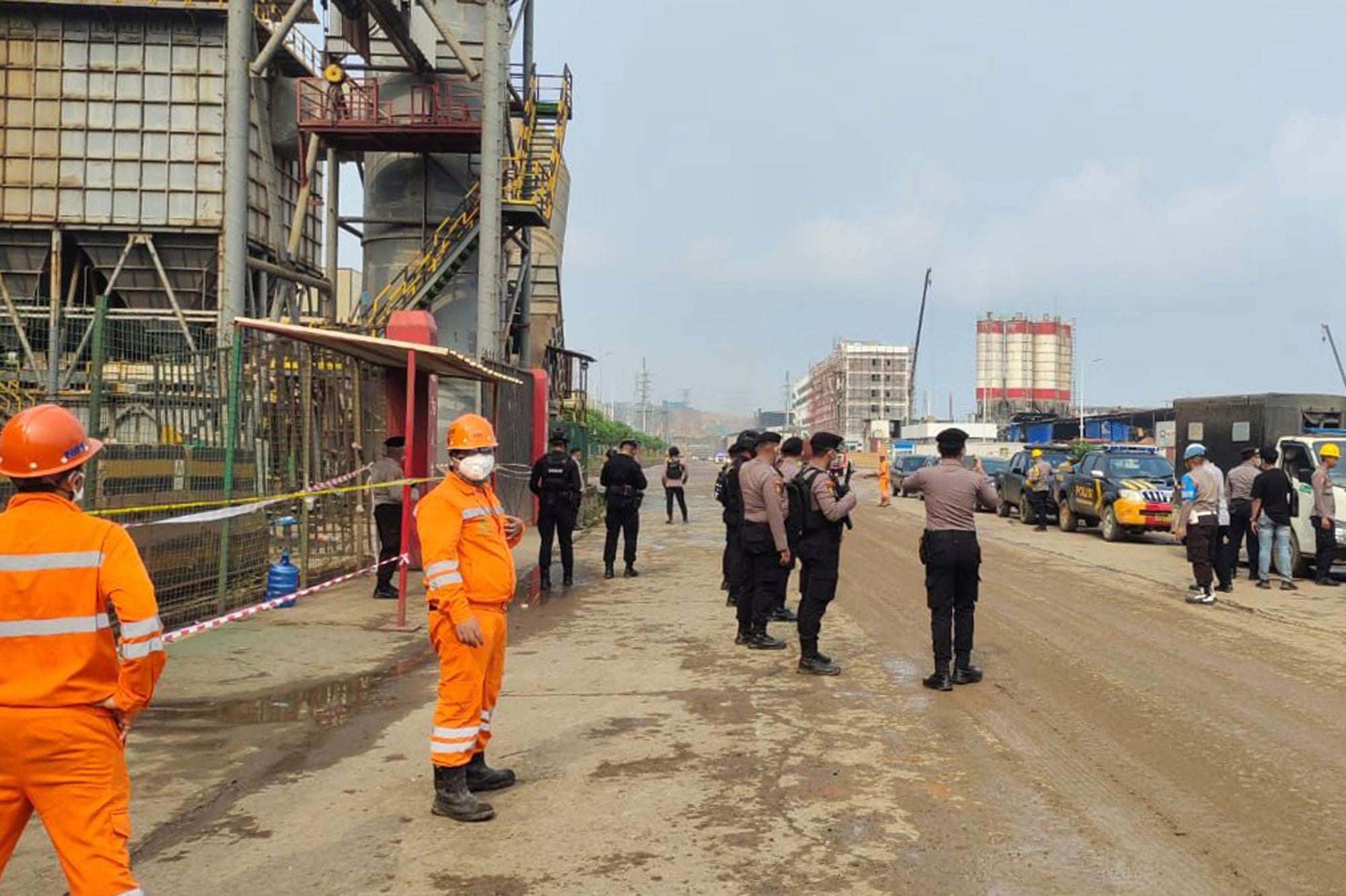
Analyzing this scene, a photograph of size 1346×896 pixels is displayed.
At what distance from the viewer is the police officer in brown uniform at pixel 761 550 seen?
29.2ft

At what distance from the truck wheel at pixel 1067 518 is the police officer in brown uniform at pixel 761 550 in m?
14.5

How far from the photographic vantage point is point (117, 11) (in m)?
25.1

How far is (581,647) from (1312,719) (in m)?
5.47

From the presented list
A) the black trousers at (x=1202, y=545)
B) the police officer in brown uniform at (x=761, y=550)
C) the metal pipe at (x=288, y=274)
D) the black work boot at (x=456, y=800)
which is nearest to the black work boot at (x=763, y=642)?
the police officer in brown uniform at (x=761, y=550)

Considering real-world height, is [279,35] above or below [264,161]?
above

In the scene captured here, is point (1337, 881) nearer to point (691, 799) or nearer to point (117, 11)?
point (691, 799)

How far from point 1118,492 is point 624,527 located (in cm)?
1066

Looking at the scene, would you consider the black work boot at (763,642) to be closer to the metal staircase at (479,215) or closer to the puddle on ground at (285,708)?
the puddle on ground at (285,708)

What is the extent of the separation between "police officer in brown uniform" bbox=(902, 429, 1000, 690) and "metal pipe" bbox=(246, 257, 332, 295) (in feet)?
68.4

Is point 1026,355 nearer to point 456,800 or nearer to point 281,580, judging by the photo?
point 281,580

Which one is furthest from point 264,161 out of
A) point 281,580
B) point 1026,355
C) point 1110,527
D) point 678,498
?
point 1026,355

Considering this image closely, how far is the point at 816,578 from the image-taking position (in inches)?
304

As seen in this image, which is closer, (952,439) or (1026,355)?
(952,439)

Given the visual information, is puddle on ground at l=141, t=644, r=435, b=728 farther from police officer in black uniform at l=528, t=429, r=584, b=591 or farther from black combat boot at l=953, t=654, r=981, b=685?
police officer in black uniform at l=528, t=429, r=584, b=591
